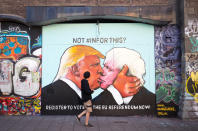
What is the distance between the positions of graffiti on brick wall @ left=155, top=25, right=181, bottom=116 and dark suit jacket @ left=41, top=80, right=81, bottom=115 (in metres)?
3.30

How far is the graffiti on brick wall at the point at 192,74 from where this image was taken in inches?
322

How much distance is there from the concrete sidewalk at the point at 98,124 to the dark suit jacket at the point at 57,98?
1.36 ft

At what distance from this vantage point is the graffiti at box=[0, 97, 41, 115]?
28.2 ft

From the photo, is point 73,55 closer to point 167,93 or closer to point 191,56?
point 167,93

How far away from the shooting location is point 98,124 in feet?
24.3

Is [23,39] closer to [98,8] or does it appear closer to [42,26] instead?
[42,26]

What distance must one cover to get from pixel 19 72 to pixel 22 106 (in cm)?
132

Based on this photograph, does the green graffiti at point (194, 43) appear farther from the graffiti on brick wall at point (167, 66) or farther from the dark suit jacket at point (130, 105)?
the dark suit jacket at point (130, 105)

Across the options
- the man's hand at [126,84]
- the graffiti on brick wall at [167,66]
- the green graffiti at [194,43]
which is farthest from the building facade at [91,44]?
the green graffiti at [194,43]

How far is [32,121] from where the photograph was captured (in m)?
7.68

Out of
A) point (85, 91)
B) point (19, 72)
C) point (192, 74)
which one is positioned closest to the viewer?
point (85, 91)

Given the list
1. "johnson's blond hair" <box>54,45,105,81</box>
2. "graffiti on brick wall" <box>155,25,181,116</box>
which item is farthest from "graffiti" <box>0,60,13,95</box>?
"graffiti on brick wall" <box>155,25,181,116</box>

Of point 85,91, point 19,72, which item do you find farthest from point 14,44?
point 85,91

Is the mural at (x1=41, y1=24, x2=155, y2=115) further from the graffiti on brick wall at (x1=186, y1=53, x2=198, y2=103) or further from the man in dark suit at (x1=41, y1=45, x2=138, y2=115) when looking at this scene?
the graffiti on brick wall at (x1=186, y1=53, x2=198, y2=103)
